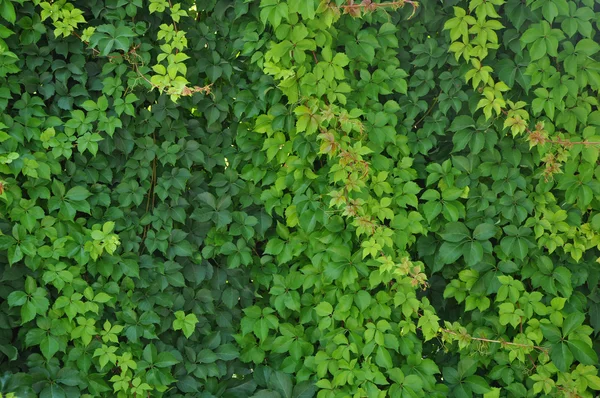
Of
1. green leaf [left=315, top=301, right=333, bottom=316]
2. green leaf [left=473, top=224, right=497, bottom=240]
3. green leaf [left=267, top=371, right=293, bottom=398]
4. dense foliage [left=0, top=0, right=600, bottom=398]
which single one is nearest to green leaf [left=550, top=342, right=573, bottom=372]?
dense foliage [left=0, top=0, right=600, bottom=398]

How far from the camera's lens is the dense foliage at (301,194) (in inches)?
110

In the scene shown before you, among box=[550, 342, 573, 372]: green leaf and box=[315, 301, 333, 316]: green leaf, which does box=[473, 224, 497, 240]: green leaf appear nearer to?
box=[550, 342, 573, 372]: green leaf

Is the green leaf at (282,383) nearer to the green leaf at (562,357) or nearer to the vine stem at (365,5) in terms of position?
the green leaf at (562,357)

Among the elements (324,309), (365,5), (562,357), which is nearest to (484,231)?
(562,357)

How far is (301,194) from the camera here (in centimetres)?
289

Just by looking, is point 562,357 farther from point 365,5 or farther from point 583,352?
point 365,5

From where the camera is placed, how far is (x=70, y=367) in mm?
2889

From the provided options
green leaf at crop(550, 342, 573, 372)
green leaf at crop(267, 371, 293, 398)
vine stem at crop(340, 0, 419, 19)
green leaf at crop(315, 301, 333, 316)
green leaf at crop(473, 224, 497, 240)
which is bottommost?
green leaf at crop(267, 371, 293, 398)

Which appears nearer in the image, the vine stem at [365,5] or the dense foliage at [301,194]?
the vine stem at [365,5]

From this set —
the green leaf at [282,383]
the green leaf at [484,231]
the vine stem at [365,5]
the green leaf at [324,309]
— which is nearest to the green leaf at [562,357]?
the green leaf at [484,231]

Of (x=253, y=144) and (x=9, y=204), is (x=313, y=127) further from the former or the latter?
(x=9, y=204)

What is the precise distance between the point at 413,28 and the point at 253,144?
88cm

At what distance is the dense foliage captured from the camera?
279 centimetres

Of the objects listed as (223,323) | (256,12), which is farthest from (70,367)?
(256,12)
